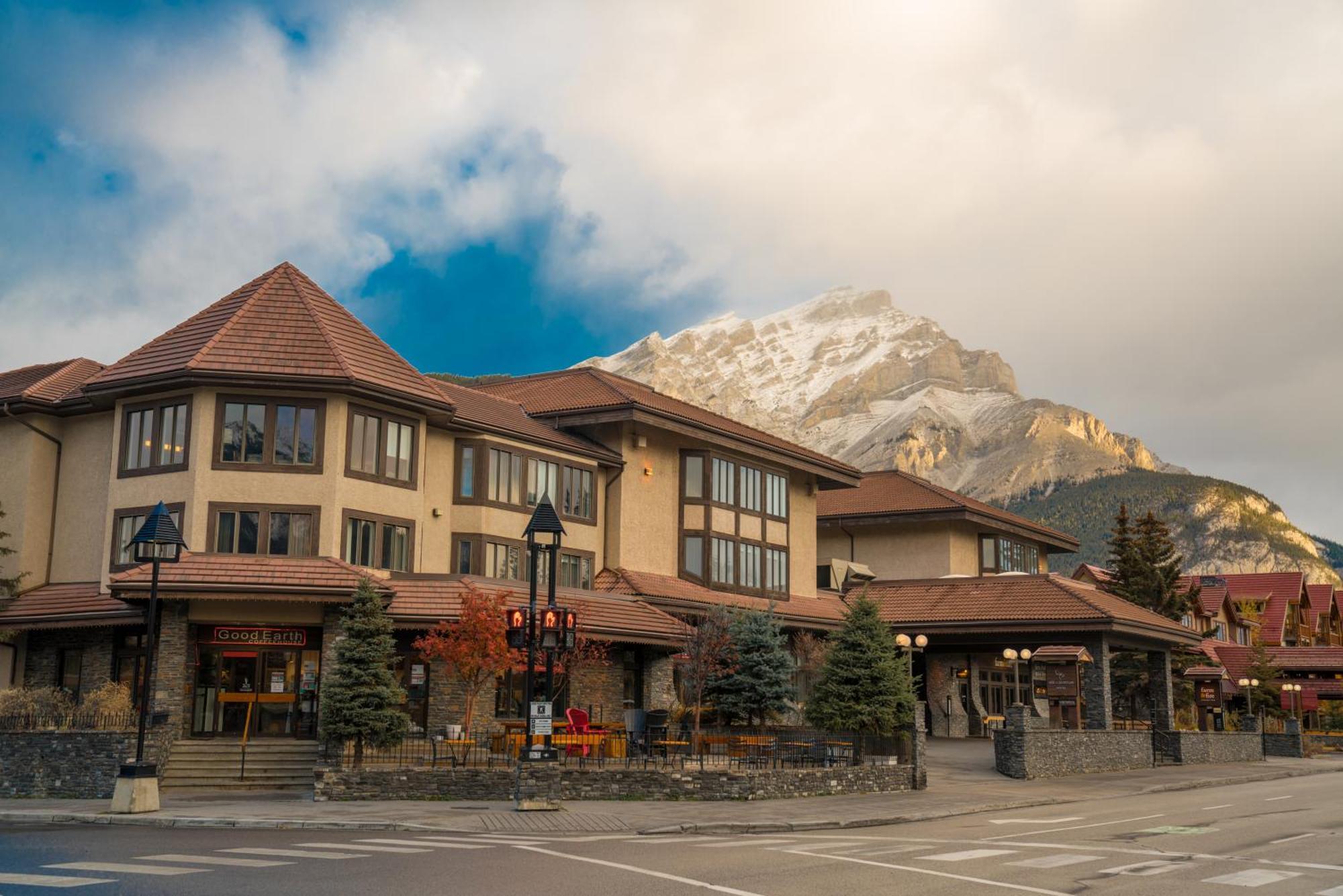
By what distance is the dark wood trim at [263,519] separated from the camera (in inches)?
1252

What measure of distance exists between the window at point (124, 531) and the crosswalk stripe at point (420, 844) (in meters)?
16.8

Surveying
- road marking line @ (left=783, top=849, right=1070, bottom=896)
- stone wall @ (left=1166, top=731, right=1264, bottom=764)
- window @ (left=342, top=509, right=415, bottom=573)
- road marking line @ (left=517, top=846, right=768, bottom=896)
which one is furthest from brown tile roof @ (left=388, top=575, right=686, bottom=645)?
stone wall @ (left=1166, top=731, right=1264, bottom=764)

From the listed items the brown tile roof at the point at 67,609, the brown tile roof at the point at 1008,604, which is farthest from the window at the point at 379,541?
the brown tile roof at the point at 1008,604

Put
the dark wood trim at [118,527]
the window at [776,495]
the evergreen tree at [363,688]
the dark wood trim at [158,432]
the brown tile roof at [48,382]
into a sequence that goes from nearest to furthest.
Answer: the evergreen tree at [363,688] → the dark wood trim at [158,432] → the dark wood trim at [118,527] → the brown tile roof at [48,382] → the window at [776,495]

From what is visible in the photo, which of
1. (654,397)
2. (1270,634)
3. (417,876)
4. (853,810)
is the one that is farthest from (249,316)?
(1270,634)

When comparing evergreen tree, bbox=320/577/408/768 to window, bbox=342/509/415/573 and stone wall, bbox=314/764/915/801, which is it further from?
window, bbox=342/509/415/573

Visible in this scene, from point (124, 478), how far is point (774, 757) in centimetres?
1879

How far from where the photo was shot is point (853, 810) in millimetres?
26094

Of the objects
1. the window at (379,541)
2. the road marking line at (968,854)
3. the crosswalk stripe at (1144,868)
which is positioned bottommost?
the road marking line at (968,854)

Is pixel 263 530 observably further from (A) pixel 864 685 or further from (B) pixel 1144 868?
(B) pixel 1144 868

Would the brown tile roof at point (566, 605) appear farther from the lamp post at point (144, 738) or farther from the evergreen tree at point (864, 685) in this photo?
the lamp post at point (144, 738)

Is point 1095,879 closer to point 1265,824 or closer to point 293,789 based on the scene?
point 1265,824

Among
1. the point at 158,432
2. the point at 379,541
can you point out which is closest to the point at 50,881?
the point at 379,541

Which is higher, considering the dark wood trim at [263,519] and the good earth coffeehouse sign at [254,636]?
the dark wood trim at [263,519]
